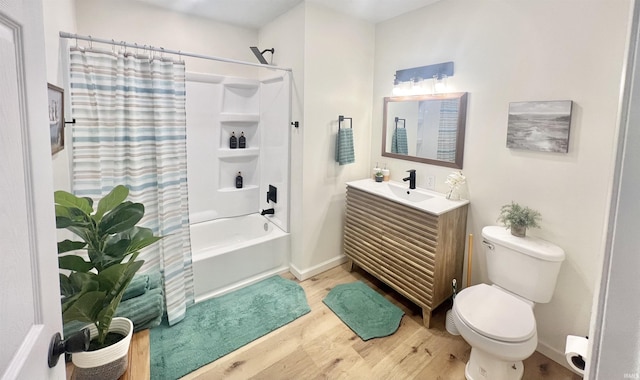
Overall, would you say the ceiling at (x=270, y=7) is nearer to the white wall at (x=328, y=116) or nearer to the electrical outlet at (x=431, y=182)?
the white wall at (x=328, y=116)

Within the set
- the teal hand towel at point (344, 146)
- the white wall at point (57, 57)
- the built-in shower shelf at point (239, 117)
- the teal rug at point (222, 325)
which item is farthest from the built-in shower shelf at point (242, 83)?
the teal rug at point (222, 325)

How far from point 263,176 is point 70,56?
6.78ft

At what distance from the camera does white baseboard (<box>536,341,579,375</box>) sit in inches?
76.9

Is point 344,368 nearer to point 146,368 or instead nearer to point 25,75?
point 146,368

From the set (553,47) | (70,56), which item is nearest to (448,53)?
(553,47)

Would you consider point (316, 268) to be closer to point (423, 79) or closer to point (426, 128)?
point (426, 128)

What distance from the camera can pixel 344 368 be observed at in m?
1.94

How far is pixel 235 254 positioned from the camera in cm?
272

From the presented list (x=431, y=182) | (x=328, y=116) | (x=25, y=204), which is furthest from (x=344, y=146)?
(x=25, y=204)

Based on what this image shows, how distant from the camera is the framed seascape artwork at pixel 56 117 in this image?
4.90 ft

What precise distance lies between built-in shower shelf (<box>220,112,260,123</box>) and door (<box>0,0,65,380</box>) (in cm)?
273

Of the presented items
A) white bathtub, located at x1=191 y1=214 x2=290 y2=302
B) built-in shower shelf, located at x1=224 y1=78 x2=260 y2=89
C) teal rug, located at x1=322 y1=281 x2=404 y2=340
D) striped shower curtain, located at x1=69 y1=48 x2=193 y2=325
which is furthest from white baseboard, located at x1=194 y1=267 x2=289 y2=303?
built-in shower shelf, located at x1=224 y1=78 x2=260 y2=89

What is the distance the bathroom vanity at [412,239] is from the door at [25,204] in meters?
2.07

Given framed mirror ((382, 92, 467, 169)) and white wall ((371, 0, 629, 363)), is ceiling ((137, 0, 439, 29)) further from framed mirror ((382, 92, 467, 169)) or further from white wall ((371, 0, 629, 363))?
framed mirror ((382, 92, 467, 169))
